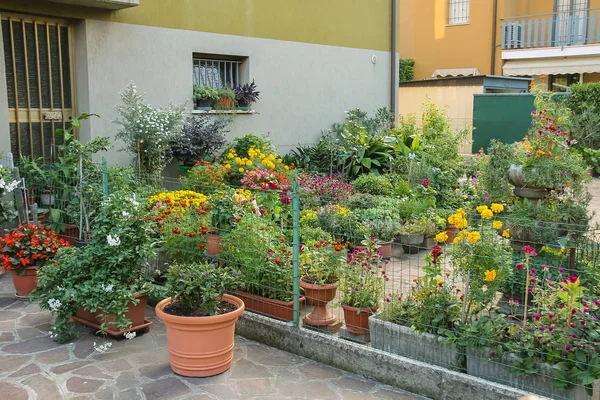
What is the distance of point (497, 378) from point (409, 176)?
231 inches

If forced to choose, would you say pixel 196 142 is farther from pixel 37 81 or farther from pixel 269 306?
pixel 269 306

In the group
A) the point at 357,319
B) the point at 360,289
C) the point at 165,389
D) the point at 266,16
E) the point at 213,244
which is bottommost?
the point at 165,389

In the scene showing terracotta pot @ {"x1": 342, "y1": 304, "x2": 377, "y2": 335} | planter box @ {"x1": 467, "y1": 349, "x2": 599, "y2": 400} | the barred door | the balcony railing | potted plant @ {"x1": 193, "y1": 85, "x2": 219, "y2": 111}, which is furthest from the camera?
the balcony railing

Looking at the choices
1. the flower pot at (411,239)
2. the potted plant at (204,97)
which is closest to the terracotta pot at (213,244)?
the flower pot at (411,239)

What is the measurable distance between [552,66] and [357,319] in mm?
16831

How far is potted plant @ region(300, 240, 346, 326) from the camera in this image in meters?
5.23

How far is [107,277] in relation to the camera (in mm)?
5230

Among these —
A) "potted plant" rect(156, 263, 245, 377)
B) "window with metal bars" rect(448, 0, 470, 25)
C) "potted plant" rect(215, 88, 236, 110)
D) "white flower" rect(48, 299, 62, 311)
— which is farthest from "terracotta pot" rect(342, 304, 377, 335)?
"window with metal bars" rect(448, 0, 470, 25)

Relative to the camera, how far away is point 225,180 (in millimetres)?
8625

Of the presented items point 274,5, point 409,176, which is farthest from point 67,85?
point 409,176

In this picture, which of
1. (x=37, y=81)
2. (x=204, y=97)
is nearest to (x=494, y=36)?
(x=204, y=97)

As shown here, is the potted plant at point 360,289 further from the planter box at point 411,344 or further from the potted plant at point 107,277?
the potted plant at point 107,277

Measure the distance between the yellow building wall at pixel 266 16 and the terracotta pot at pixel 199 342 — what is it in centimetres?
572

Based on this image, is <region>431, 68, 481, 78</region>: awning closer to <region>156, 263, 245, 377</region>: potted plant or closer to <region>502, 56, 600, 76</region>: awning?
<region>502, 56, 600, 76</region>: awning
